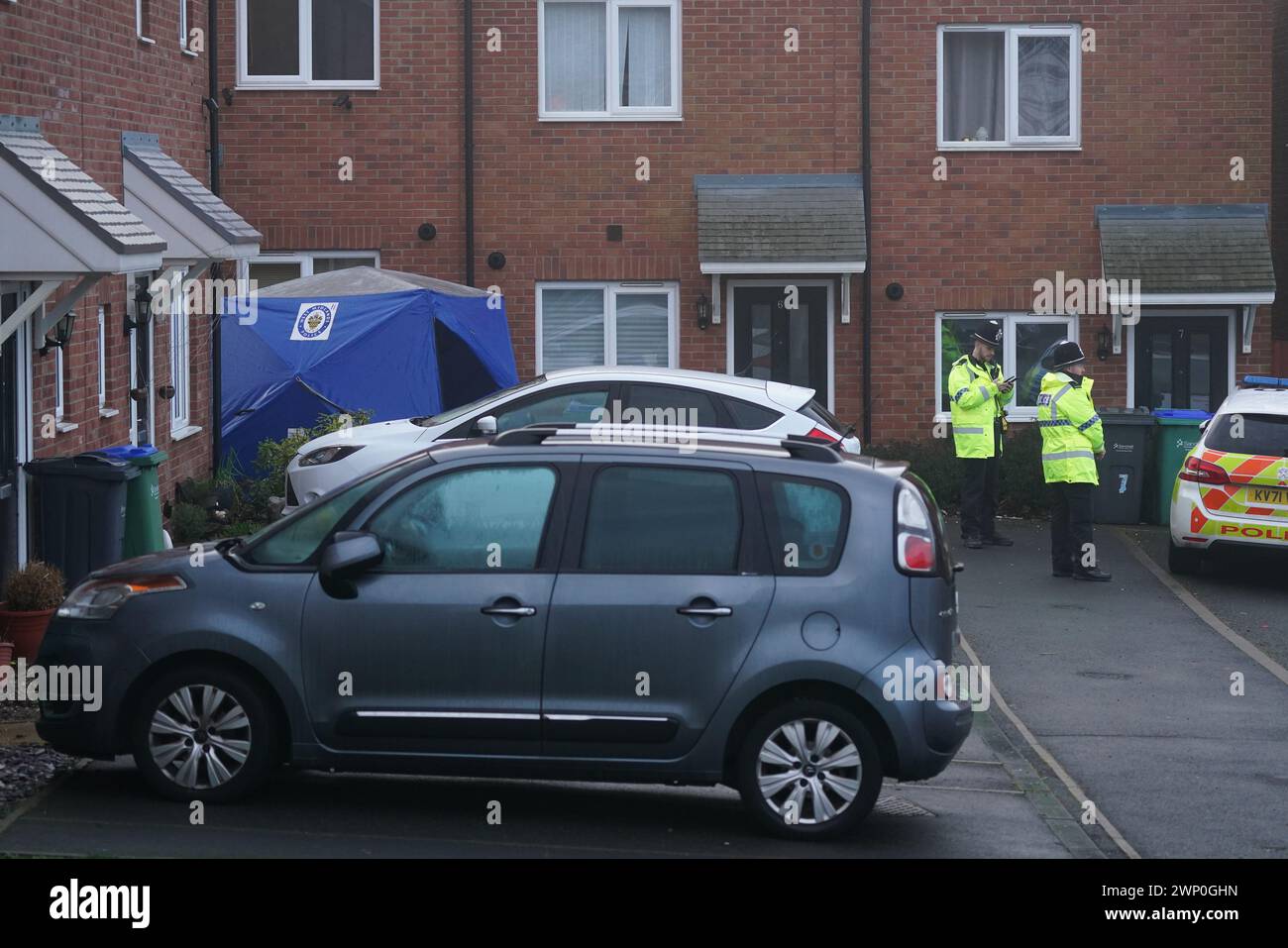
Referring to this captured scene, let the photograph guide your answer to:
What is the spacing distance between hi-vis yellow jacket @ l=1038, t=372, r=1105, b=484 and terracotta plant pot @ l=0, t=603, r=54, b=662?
8255 millimetres

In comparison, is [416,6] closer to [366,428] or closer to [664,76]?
[664,76]

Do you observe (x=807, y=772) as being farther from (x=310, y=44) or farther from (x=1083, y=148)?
(x=310, y=44)

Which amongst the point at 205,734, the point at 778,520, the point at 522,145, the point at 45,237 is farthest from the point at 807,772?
the point at 522,145

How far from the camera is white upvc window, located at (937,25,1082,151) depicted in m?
21.0

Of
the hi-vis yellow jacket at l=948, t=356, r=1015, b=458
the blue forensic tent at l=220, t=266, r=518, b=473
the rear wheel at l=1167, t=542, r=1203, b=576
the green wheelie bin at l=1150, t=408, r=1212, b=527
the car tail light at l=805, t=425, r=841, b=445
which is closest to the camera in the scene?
the car tail light at l=805, t=425, r=841, b=445

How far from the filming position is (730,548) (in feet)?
25.5

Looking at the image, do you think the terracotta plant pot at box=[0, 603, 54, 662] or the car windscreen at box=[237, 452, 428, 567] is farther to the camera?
the terracotta plant pot at box=[0, 603, 54, 662]

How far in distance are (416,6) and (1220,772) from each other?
1421cm

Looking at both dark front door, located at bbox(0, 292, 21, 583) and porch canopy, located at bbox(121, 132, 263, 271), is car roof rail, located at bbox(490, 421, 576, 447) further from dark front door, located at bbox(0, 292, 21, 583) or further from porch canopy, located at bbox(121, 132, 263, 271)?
porch canopy, located at bbox(121, 132, 263, 271)

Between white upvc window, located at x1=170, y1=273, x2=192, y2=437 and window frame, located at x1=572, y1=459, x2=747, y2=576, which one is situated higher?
white upvc window, located at x1=170, y1=273, x2=192, y2=437

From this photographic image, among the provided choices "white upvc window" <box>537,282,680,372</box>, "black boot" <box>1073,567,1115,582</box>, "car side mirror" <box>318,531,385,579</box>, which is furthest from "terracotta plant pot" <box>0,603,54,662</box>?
"white upvc window" <box>537,282,680,372</box>

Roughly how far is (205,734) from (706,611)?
2.12m

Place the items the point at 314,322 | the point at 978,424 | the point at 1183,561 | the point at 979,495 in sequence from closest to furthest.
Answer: the point at 1183,561, the point at 978,424, the point at 979,495, the point at 314,322

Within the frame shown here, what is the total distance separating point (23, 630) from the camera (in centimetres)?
1111
